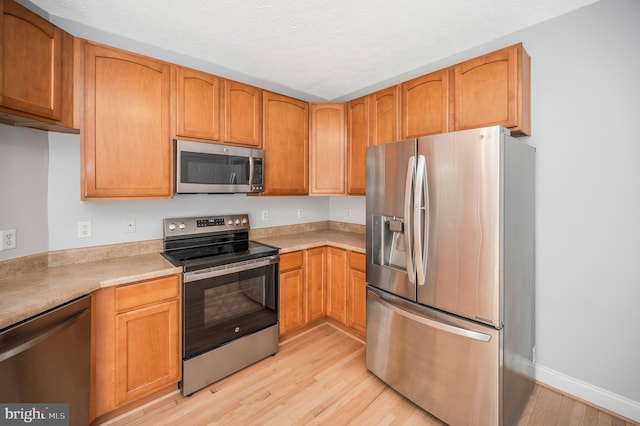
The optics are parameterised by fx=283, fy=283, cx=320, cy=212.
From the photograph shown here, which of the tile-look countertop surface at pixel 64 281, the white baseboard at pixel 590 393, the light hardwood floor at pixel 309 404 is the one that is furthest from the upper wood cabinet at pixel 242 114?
the white baseboard at pixel 590 393

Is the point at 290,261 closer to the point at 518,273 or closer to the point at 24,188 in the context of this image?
the point at 518,273

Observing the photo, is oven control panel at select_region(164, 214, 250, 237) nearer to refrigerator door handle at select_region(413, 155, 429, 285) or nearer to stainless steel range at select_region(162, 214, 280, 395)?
stainless steel range at select_region(162, 214, 280, 395)

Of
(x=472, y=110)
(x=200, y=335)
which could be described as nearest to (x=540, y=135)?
(x=472, y=110)

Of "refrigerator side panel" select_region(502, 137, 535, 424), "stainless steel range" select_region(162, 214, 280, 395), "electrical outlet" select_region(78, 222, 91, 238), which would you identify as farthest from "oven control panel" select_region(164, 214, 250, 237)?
"refrigerator side panel" select_region(502, 137, 535, 424)

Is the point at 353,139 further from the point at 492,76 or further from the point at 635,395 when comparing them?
the point at 635,395

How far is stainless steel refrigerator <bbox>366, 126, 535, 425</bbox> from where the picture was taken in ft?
5.16

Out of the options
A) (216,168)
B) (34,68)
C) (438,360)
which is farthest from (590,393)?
(34,68)

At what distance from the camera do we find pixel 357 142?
295cm

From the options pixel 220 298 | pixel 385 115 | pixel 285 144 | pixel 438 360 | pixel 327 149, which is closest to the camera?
pixel 438 360

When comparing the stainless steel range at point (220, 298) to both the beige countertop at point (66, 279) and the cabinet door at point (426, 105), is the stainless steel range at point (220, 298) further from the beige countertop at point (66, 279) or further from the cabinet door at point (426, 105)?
the cabinet door at point (426, 105)

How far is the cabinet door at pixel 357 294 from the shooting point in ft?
8.80

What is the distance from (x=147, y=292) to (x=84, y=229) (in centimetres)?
75

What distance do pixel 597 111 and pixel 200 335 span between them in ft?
10.3

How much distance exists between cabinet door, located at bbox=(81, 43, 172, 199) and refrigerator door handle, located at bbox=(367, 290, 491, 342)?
1.81 metres
